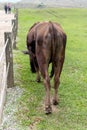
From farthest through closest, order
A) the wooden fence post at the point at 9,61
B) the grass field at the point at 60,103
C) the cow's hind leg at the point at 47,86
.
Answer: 1. the wooden fence post at the point at 9,61
2. the cow's hind leg at the point at 47,86
3. the grass field at the point at 60,103

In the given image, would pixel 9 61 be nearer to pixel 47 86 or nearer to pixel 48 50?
pixel 48 50

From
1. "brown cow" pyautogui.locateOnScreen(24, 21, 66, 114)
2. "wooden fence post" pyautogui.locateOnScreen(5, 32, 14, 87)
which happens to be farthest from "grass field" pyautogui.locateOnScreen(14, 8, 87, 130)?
"wooden fence post" pyautogui.locateOnScreen(5, 32, 14, 87)

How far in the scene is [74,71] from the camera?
35.3 ft

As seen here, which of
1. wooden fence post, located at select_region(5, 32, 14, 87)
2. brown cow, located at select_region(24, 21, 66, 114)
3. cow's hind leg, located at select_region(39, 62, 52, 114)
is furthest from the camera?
wooden fence post, located at select_region(5, 32, 14, 87)

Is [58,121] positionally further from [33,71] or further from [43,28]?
[33,71]

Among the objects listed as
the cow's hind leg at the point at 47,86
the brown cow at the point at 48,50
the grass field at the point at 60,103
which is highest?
the brown cow at the point at 48,50

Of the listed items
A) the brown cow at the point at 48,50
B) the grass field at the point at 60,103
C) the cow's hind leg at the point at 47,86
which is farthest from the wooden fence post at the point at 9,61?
the cow's hind leg at the point at 47,86

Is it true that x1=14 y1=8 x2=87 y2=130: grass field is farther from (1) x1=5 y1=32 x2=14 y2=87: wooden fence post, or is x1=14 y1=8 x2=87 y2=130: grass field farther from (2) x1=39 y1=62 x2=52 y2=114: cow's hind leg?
(1) x1=5 y1=32 x2=14 y2=87: wooden fence post

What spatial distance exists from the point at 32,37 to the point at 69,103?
1.71 meters

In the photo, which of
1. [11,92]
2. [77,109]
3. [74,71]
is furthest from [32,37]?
[74,71]

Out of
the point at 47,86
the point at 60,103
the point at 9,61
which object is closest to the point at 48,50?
the point at 47,86

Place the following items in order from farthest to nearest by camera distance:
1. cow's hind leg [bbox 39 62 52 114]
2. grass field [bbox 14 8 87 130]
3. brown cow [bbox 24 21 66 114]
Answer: brown cow [bbox 24 21 66 114]
cow's hind leg [bbox 39 62 52 114]
grass field [bbox 14 8 87 130]

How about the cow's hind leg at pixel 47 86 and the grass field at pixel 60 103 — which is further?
the cow's hind leg at pixel 47 86

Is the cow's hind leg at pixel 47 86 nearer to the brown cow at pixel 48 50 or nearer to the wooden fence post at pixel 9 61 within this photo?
the brown cow at pixel 48 50
